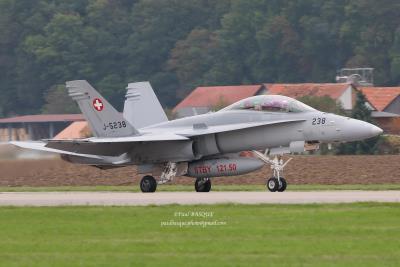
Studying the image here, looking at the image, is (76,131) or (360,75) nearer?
(76,131)

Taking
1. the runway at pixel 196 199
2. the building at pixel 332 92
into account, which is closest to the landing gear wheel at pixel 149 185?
the runway at pixel 196 199

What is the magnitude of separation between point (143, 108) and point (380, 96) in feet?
147

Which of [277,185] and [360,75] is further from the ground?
[360,75]

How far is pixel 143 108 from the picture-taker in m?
32.0

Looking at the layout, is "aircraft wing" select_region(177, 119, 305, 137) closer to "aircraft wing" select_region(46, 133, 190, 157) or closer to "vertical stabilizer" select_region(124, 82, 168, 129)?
"aircraft wing" select_region(46, 133, 190, 157)

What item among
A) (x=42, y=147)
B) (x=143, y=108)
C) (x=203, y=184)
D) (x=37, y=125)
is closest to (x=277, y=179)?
(x=203, y=184)

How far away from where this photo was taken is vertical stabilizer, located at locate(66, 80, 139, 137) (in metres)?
29.7

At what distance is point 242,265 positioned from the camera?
14383 millimetres

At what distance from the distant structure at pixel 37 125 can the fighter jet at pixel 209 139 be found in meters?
50.1

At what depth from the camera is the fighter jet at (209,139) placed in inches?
1084

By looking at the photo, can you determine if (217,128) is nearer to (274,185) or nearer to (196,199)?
(274,185)

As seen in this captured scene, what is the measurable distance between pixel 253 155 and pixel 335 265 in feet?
51.2

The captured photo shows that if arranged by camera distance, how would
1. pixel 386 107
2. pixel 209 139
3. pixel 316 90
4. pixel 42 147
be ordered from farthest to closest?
pixel 386 107, pixel 316 90, pixel 42 147, pixel 209 139

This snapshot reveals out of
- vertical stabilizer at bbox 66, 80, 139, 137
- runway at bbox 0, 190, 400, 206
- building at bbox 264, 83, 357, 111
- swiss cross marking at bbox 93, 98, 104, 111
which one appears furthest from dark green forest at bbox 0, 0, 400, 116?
runway at bbox 0, 190, 400, 206
